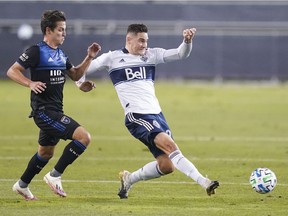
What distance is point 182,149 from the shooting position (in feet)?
65.2

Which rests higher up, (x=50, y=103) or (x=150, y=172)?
(x=50, y=103)

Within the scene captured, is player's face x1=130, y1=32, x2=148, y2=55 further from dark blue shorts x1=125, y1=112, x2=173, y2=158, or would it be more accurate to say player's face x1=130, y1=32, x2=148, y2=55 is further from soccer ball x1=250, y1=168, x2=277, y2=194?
soccer ball x1=250, y1=168, x2=277, y2=194

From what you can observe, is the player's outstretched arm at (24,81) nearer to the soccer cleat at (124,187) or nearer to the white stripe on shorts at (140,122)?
the white stripe on shorts at (140,122)

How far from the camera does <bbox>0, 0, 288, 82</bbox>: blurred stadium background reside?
45375 mm

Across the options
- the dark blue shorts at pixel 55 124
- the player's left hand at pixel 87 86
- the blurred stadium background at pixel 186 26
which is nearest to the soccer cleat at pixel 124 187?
the dark blue shorts at pixel 55 124

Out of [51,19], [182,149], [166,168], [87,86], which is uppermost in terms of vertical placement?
[51,19]

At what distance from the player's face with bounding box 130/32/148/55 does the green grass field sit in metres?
1.89

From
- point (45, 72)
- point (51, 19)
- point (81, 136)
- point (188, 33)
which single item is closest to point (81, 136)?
point (81, 136)

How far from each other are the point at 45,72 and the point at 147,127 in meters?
1.45

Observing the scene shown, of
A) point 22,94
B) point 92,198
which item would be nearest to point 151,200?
point 92,198

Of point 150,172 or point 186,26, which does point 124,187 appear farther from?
Result: point 186,26

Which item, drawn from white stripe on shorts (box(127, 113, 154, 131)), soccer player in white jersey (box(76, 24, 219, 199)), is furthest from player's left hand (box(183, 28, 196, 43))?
white stripe on shorts (box(127, 113, 154, 131))

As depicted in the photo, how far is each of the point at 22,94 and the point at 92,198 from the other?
25581 mm

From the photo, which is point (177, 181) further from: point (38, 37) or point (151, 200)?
point (38, 37)
